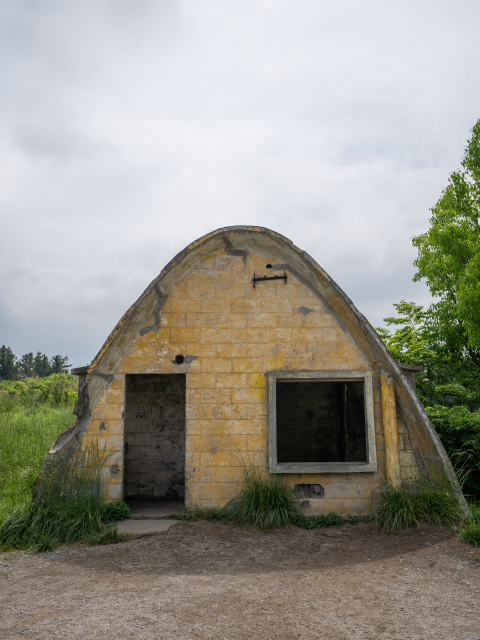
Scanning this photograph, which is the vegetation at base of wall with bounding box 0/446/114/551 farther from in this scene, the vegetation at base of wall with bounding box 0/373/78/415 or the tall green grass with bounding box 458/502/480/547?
the vegetation at base of wall with bounding box 0/373/78/415

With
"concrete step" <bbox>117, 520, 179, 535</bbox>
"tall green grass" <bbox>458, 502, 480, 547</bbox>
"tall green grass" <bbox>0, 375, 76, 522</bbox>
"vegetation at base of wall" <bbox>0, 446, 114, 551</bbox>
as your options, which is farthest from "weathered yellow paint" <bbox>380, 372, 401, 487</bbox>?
"tall green grass" <bbox>0, 375, 76, 522</bbox>

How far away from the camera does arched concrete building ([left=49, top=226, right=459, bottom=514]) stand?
650cm

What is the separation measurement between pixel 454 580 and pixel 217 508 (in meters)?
2.97

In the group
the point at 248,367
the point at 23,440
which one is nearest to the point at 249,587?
the point at 248,367

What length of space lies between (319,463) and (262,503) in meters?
0.93

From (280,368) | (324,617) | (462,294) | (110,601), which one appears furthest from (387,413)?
(462,294)

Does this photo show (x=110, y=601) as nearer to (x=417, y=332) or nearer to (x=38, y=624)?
(x=38, y=624)

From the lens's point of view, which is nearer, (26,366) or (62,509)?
(62,509)

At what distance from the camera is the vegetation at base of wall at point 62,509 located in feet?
19.0

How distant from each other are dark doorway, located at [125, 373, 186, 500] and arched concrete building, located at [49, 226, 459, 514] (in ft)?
7.71

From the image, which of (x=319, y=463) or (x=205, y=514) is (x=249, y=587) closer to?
(x=205, y=514)

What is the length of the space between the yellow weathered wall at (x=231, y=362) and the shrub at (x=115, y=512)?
0.14 metres

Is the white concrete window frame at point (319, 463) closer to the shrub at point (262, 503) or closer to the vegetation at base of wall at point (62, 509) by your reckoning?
the shrub at point (262, 503)

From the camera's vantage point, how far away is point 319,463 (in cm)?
652
